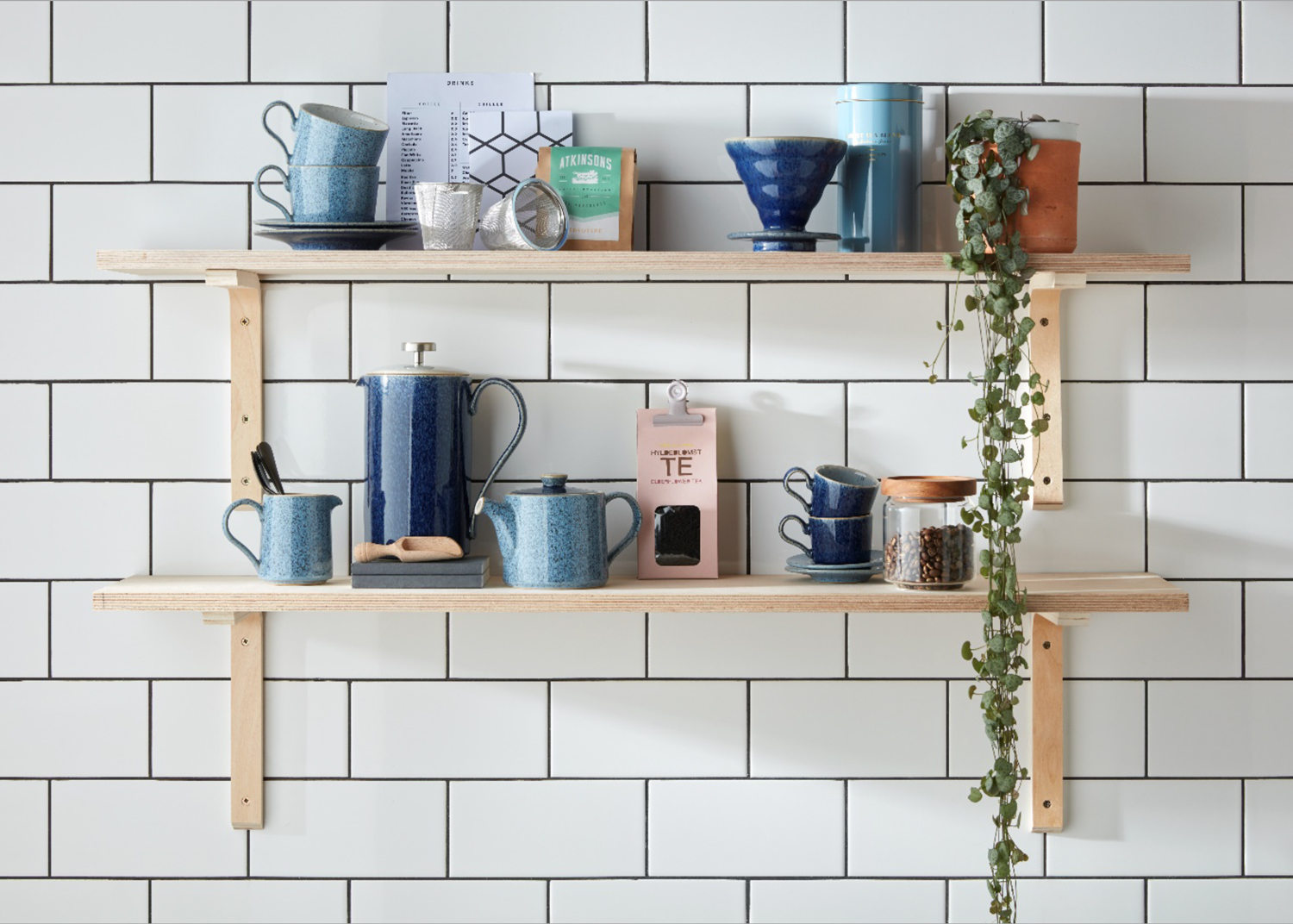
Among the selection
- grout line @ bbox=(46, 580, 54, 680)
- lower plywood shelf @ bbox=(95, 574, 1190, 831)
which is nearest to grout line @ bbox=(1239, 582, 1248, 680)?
lower plywood shelf @ bbox=(95, 574, 1190, 831)

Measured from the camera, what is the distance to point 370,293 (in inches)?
59.3

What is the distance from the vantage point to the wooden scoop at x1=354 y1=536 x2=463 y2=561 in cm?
134

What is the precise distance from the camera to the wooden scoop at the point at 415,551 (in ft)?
4.41

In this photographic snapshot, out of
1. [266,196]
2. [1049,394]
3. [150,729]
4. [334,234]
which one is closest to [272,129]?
[266,196]

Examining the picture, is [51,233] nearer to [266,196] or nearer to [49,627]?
[266,196]

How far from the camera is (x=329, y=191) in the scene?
53.3 inches

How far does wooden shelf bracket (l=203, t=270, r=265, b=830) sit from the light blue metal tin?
759mm

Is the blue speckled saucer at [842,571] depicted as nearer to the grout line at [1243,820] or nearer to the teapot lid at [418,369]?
the teapot lid at [418,369]

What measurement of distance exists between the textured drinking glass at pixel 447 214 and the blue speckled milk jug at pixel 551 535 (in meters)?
0.30

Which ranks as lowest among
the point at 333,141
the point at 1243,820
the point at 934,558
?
the point at 1243,820

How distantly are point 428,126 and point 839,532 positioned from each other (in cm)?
72

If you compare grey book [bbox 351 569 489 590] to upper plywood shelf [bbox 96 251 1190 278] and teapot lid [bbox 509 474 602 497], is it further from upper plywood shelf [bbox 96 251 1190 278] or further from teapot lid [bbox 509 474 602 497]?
upper plywood shelf [bbox 96 251 1190 278]

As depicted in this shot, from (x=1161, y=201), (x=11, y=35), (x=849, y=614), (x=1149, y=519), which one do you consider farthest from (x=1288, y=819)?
(x=11, y=35)

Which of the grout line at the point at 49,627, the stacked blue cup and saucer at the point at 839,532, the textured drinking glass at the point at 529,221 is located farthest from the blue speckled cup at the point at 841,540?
the grout line at the point at 49,627
